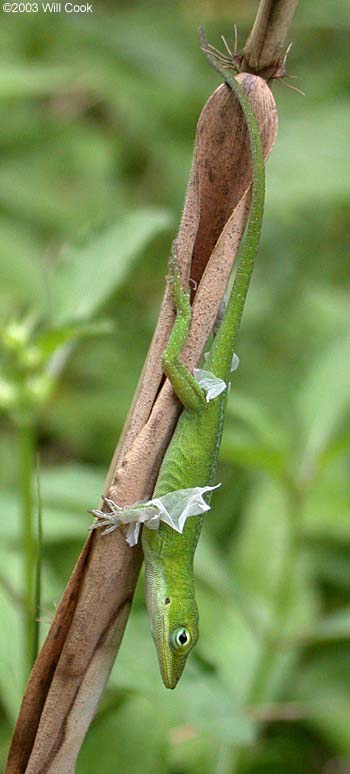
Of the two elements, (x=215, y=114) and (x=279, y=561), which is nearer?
(x=215, y=114)

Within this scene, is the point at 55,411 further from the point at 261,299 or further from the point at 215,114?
the point at 215,114

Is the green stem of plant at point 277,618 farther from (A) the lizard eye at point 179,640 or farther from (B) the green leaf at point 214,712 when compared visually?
(A) the lizard eye at point 179,640

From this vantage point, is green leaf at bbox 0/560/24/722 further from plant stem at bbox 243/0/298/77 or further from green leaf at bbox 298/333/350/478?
plant stem at bbox 243/0/298/77

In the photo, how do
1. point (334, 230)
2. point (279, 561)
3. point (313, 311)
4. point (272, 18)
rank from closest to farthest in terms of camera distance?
point (272, 18), point (279, 561), point (313, 311), point (334, 230)

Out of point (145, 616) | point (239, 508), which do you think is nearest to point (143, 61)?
point (239, 508)

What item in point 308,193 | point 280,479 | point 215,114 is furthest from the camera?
point 308,193

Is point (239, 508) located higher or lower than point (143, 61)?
lower
